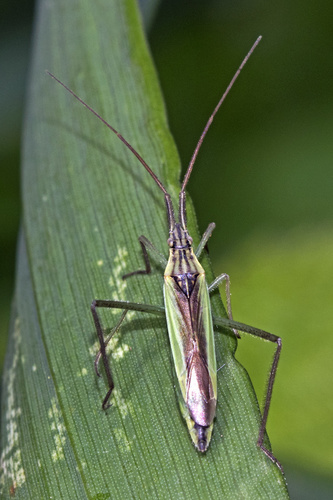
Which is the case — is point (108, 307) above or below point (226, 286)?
below

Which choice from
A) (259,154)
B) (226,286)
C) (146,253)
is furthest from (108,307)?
(259,154)

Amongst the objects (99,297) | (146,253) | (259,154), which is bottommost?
(99,297)

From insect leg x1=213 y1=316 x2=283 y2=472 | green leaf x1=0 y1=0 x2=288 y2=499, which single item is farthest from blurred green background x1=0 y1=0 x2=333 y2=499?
green leaf x1=0 y1=0 x2=288 y2=499

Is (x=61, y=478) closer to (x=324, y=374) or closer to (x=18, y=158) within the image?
(x=324, y=374)

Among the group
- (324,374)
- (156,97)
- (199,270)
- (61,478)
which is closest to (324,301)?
(324,374)

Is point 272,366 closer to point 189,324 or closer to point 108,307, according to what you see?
point 189,324

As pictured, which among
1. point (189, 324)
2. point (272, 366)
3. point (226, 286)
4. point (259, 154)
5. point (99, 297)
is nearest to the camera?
point (272, 366)
